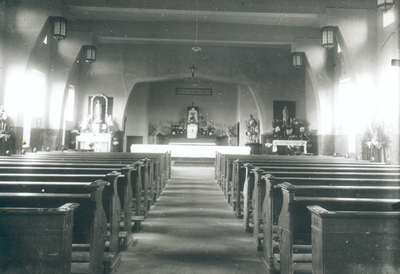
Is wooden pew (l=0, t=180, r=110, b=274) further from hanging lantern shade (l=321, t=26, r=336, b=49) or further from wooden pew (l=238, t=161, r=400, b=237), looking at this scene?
hanging lantern shade (l=321, t=26, r=336, b=49)

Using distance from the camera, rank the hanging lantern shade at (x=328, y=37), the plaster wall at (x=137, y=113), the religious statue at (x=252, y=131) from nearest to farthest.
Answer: the hanging lantern shade at (x=328, y=37)
the religious statue at (x=252, y=131)
the plaster wall at (x=137, y=113)

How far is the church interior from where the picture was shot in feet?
6.63

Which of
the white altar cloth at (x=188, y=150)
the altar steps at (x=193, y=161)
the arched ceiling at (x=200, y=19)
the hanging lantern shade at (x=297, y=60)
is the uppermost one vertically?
the arched ceiling at (x=200, y=19)

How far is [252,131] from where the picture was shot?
1327 centimetres

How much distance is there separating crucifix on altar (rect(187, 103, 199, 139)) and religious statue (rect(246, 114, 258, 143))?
2610 millimetres

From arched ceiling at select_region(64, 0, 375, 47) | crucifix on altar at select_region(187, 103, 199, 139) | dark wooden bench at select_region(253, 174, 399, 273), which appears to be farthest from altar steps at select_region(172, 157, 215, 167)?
dark wooden bench at select_region(253, 174, 399, 273)

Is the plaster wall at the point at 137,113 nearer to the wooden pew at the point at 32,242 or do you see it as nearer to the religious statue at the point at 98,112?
the religious statue at the point at 98,112

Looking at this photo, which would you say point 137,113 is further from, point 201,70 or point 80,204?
point 80,204

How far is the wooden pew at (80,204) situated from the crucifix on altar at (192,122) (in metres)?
12.1

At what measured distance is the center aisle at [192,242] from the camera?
96.7 inches

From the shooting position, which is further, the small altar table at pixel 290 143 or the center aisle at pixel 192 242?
the small altar table at pixel 290 143

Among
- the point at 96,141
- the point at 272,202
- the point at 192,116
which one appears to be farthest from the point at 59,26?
the point at 272,202

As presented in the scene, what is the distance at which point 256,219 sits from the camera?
299 centimetres

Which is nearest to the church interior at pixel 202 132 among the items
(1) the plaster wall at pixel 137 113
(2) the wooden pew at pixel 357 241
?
(2) the wooden pew at pixel 357 241
